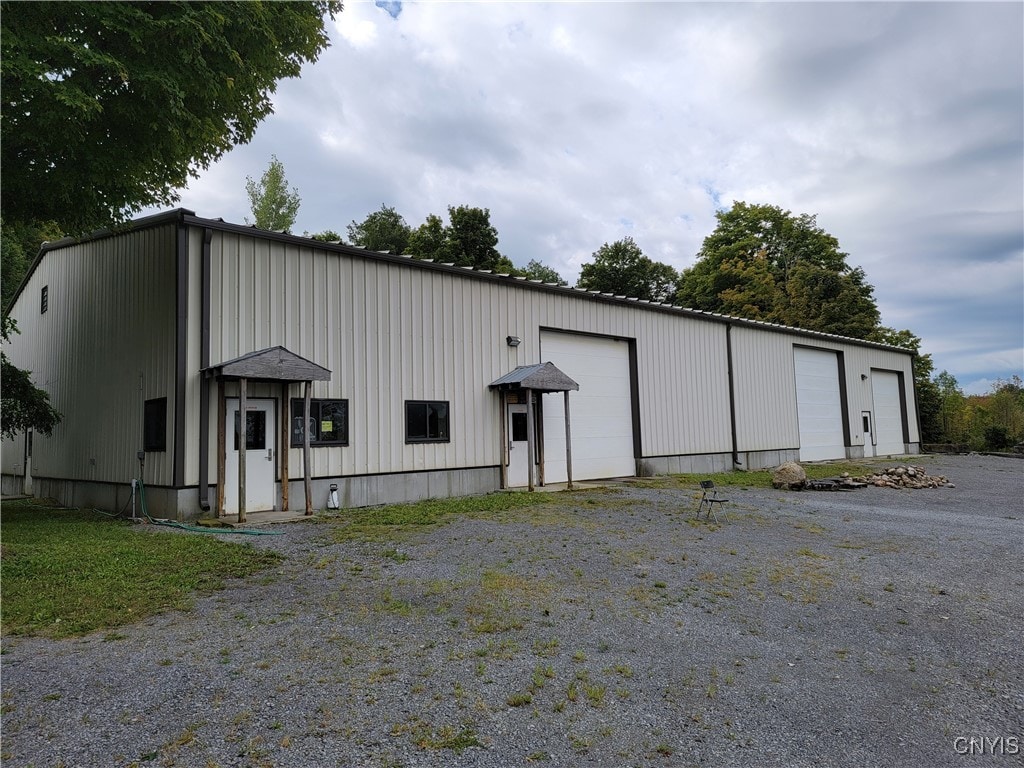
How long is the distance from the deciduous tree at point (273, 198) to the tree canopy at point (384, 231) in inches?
167

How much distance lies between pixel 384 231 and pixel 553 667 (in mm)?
36395

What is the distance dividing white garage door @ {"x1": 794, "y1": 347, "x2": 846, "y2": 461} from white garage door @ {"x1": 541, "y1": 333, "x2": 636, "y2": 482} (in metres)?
9.46

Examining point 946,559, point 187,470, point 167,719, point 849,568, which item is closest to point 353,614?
point 167,719

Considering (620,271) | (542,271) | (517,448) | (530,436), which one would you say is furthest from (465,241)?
(530,436)

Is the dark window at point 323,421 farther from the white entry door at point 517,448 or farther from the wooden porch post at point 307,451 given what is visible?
the white entry door at point 517,448

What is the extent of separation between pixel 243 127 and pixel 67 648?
8480mm

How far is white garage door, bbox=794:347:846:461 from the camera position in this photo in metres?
23.0

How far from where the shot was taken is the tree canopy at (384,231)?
1463 inches

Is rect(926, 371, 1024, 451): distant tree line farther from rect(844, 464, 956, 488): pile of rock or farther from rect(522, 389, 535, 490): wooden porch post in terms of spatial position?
rect(522, 389, 535, 490): wooden porch post

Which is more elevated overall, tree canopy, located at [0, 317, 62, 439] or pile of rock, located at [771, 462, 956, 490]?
tree canopy, located at [0, 317, 62, 439]

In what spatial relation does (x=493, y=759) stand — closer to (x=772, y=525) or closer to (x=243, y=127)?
(x=772, y=525)

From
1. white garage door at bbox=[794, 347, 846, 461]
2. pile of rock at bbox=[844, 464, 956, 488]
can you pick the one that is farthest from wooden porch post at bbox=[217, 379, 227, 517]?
white garage door at bbox=[794, 347, 846, 461]

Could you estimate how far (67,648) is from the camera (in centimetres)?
420

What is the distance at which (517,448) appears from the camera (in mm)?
14383
